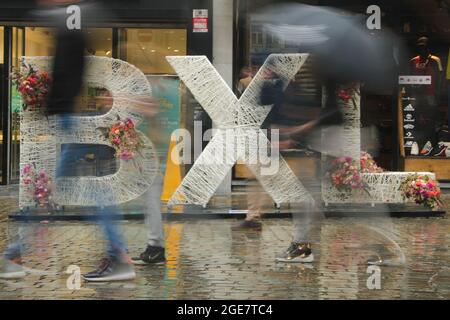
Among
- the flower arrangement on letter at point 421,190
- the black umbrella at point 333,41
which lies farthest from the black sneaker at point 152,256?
the flower arrangement on letter at point 421,190

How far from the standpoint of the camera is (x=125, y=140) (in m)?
8.98

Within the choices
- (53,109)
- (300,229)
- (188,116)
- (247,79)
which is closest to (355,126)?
(247,79)

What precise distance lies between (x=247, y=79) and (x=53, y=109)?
219 inches

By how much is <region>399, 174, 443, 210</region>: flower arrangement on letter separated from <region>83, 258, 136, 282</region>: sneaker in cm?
513

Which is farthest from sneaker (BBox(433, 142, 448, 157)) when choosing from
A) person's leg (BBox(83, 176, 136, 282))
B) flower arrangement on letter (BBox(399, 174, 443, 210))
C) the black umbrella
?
person's leg (BBox(83, 176, 136, 282))

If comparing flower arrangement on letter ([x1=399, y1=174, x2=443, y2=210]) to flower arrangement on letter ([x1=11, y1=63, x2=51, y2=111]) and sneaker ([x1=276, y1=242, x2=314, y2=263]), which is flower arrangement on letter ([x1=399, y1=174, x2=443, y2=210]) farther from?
flower arrangement on letter ([x1=11, y1=63, x2=51, y2=111])

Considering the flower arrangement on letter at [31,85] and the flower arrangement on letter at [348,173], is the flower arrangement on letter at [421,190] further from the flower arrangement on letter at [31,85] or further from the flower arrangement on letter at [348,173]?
the flower arrangement on letter at [31,85]

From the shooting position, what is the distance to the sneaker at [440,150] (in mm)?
12859

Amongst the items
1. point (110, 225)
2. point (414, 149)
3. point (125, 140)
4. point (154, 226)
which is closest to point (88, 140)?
point (125, 140)

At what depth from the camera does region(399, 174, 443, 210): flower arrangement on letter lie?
31.0 ft

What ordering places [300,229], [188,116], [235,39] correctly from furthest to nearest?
[235,39], [188,116], [300,229]
